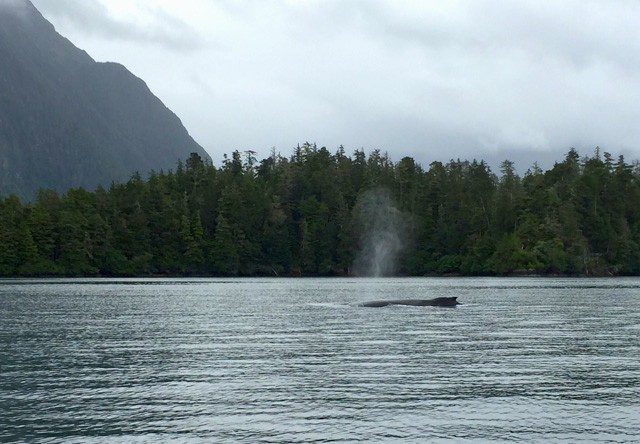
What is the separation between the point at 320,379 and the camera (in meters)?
43.6

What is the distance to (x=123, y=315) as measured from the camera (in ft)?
295

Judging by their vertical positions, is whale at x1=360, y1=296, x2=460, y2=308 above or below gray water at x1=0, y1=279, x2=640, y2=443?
above

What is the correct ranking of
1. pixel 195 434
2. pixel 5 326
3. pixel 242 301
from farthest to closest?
1. pixel 242 301
2. pixel 5 326
3. pixel 195 434

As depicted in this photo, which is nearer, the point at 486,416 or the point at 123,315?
the point at 486,416

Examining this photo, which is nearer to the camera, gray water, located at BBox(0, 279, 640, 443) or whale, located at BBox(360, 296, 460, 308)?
gray water, located at BBox(0, 279, 640, 443)

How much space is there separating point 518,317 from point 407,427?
2192 inches

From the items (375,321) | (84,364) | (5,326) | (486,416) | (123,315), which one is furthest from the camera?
(123,315)

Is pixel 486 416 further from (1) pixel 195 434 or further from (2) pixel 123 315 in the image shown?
(2) pixel 123 315

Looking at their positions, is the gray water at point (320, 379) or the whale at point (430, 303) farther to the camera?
the whale at point (430, 303)

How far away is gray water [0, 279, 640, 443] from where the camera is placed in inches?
1254

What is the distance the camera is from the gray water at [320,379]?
105ft

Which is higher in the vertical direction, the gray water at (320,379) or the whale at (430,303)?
the whale at (430,303)

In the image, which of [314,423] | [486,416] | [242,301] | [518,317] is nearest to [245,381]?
[314,423]

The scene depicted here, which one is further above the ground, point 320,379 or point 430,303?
point 430,303
